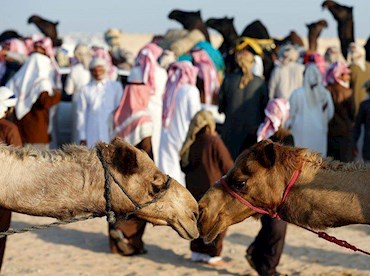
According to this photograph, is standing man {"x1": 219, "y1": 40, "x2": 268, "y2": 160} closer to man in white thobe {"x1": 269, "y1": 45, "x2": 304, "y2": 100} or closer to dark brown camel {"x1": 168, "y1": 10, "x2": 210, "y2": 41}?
man in white thobe {"x1": 269, "y1": 45, "x2": 304, "y2": 100}

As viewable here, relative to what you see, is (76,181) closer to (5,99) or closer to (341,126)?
(5,99)

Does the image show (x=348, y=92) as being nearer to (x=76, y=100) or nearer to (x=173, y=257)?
(x=76, y=100)

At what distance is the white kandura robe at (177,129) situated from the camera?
11656mm

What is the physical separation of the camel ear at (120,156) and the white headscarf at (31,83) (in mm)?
8139

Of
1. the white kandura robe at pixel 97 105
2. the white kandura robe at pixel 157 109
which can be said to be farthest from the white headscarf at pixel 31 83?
the white kandura robe at pixel 157 109

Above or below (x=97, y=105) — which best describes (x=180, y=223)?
above

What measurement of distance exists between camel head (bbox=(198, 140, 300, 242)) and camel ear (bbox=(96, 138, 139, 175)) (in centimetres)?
80

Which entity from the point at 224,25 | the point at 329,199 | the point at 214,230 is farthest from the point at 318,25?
the point at 329,199

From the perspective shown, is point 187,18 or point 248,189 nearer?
point 248,189

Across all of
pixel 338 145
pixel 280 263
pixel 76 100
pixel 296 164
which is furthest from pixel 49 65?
pixel 296 164

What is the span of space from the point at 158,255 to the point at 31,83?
157 inches

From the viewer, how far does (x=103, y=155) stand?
4637mm

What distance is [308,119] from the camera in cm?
1270

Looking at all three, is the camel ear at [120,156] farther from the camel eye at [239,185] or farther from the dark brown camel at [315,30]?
the dark brown camel at [315,30]
